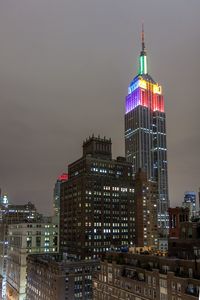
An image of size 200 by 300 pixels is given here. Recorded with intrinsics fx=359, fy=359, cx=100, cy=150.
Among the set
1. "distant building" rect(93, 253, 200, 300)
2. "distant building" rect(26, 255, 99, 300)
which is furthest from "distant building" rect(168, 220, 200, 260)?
"distant building" rect(26, 255, 99, 300)

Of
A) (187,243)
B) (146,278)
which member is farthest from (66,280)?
(146,278)

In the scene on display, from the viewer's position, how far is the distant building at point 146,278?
82.8m

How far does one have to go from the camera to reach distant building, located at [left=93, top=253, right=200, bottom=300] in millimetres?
82750

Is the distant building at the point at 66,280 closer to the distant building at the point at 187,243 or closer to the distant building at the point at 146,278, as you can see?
the distant building at the point at 146,278

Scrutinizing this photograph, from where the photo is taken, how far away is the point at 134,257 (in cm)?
10762

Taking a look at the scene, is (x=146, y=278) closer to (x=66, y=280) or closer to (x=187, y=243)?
(x=187, y=243)

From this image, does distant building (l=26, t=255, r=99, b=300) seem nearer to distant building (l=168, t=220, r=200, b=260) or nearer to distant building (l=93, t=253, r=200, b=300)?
distant building (l=93, t=253, r=200, b=300)

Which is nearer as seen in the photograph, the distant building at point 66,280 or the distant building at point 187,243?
the distant building at point 187,243

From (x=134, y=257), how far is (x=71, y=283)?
1941 inches

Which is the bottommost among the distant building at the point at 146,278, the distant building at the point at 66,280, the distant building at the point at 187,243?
the distant building at the point at 66,280

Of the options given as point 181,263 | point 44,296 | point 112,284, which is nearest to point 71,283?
point 44,296

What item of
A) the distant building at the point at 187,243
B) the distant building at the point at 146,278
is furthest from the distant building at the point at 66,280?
the distant building at the point at 187,243

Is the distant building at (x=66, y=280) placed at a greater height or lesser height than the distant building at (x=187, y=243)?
lesser

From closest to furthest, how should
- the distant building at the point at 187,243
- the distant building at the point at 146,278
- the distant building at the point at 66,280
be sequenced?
the distant building at the point at 146,278, the distant building at the point at 187,243, the distant building at the point at 66,280
